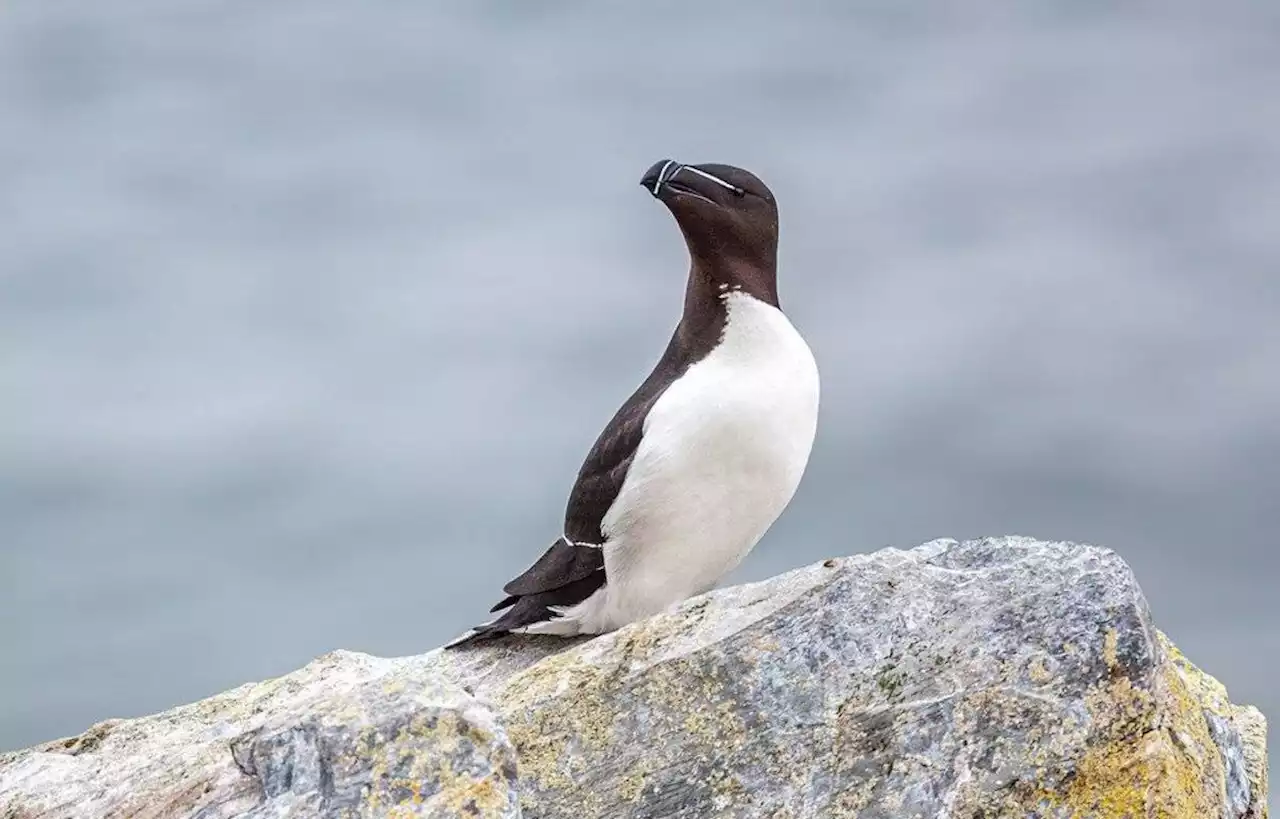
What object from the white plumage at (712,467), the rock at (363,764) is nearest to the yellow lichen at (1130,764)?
the rock at (363,764)

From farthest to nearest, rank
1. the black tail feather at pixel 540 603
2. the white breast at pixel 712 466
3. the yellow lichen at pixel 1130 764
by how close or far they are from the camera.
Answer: the black tail feather at pixel 540 603, the white breast at pixel 712 466, the yellow lichen at pixel 1130 764

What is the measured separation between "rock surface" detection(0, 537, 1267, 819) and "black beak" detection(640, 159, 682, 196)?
2.47 metres

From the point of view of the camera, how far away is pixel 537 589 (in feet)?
29.8

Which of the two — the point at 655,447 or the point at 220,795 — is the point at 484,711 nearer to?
the point at 220,795

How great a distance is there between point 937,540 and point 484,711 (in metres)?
2.45

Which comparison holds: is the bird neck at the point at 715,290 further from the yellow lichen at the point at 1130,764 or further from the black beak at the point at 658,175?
the yellow lichen at the point at 1130,764

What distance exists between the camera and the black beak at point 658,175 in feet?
28.9

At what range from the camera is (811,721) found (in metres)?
6.69

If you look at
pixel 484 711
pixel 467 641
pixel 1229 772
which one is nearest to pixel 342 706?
pixel 484 711

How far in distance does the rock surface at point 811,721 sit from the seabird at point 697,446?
1298 mm

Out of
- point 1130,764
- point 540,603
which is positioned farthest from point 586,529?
point 1130,764

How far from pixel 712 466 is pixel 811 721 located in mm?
2173

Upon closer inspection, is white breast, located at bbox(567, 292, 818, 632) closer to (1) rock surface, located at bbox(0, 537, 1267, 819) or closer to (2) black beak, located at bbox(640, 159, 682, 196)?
(2) black beak, located at bbox(640, 159, 682, 196)

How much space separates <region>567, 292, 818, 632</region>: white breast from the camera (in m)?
8.59
